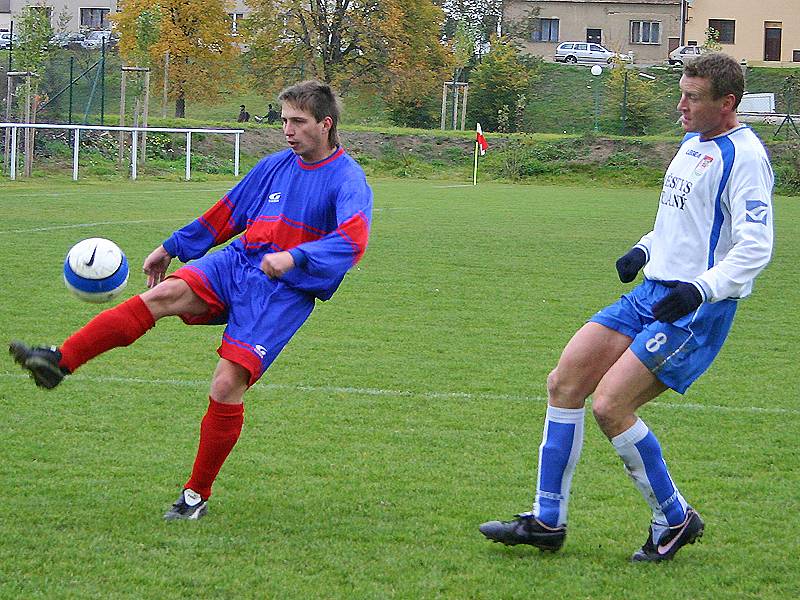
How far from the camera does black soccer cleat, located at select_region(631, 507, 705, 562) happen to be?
14.4 ft

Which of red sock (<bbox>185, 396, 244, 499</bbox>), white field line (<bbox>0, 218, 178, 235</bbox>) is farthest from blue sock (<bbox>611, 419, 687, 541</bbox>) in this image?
white field line (<bbox>0, 218, 178, 235</bbox>)

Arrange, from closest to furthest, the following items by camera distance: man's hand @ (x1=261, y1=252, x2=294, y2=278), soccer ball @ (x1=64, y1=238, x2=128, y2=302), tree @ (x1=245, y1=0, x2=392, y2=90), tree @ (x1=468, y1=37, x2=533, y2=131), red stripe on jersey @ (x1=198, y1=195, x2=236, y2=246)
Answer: man's hand @ (x1=261, y1=252, x2=294, y2=278)
soccer ball @ (x1=64, y1=238, x2=128, y2=302)
red stripe on jersey @ (x1=198, y1=195, x2=236, y2=246)
tree @ (x1=468, y1=37, x2=533, y2=131)
tree @ (x1=245, y1=0, x2=392, y2=90)

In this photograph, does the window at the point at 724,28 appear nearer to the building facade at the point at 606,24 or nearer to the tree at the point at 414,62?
the building facade at the point at 606,24

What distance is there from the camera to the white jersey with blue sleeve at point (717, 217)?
4.06 m

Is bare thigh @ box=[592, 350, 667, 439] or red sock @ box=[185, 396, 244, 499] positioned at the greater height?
bare thigh @ box=[592, 350, 667, 439]

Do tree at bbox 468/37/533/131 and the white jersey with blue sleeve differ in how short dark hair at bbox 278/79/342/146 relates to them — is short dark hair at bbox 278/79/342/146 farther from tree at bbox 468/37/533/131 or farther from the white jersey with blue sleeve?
tree at bbox 468/37/533/131

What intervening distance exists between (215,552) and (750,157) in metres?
2.26

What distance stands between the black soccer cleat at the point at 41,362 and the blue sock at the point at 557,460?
69.7 inches

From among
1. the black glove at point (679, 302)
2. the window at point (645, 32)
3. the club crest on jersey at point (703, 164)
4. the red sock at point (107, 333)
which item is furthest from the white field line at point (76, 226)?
the window at point (645, 32)

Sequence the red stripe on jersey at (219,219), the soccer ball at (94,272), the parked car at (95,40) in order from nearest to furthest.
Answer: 1. the soccer ball at (94,272)
2. the red stripe on jersey at (219,219)
3. the parked car at (95,40)

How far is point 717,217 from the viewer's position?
424 cm

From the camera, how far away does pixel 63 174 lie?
27.9 meters

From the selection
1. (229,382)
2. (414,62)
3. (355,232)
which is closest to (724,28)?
(414,62)

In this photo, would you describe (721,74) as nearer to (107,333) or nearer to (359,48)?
(107,333)
